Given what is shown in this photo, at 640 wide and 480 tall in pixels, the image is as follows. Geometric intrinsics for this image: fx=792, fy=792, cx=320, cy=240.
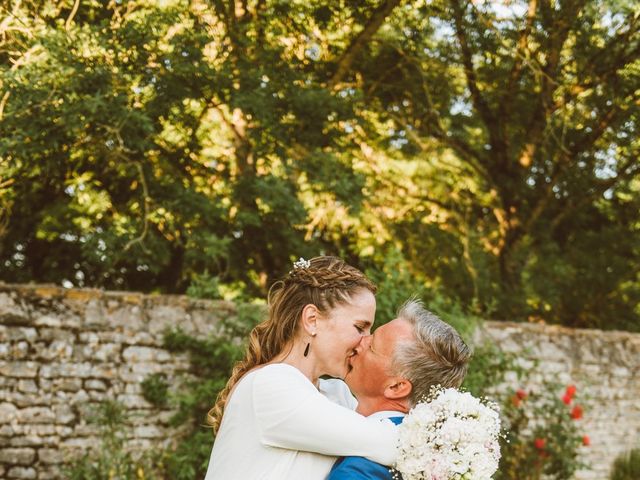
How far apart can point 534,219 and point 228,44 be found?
21.5ft

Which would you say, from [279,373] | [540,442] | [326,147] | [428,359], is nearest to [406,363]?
[428,359]

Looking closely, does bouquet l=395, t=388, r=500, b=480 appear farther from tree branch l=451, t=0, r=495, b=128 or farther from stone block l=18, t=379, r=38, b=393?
tree branch l=451, t=0, r=495, b=128

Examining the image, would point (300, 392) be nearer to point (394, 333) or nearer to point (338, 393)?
point (394, 333)

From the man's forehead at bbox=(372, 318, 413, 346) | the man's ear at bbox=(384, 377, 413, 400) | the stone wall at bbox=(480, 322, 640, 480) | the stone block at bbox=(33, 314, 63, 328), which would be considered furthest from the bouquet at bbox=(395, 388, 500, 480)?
the stone wall at bbox=(480, 322, 640, 480)

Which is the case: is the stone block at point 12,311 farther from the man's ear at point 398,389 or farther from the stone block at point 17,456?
the man's ear at point 398,389

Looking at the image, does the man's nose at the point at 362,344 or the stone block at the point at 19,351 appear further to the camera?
the stone block at the point at 19,351

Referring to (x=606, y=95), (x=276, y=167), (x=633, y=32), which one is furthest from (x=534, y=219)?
(x=276, y=167)

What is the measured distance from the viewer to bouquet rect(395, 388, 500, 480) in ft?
8.48

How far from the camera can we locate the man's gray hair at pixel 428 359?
2980 mm

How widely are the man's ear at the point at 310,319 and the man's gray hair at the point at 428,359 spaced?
33cm

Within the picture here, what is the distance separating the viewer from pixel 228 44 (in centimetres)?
907

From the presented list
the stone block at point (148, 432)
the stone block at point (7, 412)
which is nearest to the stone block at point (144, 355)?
the stone block at point (148, 432)

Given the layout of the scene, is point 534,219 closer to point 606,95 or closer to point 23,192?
point 606,95

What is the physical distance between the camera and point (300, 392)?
2.68 m
